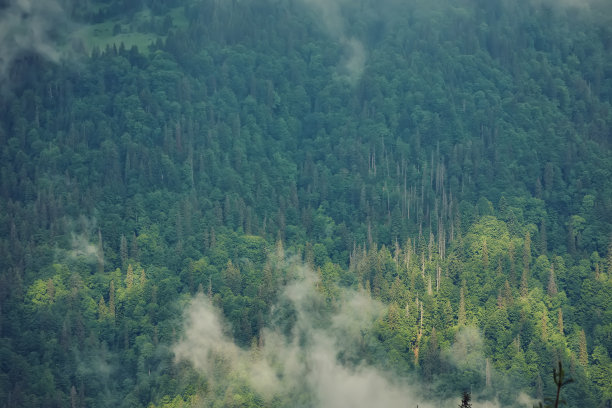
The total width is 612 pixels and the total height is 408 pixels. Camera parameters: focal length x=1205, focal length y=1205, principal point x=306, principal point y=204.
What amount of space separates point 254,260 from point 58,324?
31911 mm

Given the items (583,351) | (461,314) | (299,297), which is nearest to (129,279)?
(299,297)

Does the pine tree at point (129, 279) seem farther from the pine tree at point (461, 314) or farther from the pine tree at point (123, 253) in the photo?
the pine tree at point (461, 314)

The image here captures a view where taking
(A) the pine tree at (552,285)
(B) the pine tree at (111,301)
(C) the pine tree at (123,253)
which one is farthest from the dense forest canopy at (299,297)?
(C) the pine tree at (123,253)

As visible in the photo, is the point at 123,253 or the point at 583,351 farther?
the point at 123,253

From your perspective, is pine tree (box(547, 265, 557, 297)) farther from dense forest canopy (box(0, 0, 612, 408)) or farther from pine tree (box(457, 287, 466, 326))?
pine tree (box(457, 287, 466, 326))

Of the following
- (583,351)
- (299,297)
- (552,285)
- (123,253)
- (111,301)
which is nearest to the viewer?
(583,351)

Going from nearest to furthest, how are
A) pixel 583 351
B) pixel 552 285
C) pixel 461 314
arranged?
pixel 583 351 < pixel 461 314 < pixel 552 285

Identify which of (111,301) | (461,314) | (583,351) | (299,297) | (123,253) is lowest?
(111,301)

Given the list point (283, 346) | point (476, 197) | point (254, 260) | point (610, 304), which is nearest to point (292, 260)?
point (254, 260)

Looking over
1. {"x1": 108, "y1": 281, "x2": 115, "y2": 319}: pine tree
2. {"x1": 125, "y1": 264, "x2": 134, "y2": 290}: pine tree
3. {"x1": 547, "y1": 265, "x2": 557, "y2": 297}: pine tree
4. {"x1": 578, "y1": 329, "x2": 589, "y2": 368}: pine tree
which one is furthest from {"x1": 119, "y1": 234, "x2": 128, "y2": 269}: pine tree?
{"x1": 578, "y1": 329, "x2": 589, "y2": 368}: pine tree

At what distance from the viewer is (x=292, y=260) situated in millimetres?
189875

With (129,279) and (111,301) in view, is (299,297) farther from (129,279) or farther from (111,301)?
(111,301)

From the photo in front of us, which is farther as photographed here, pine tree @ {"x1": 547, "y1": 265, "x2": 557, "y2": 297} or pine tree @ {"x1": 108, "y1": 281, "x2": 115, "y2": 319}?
pine tree @ {"x1": 108, "y1": 281, "x2": 115, "y2": 319}

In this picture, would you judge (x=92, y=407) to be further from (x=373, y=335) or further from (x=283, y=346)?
(x=373, y=335)
